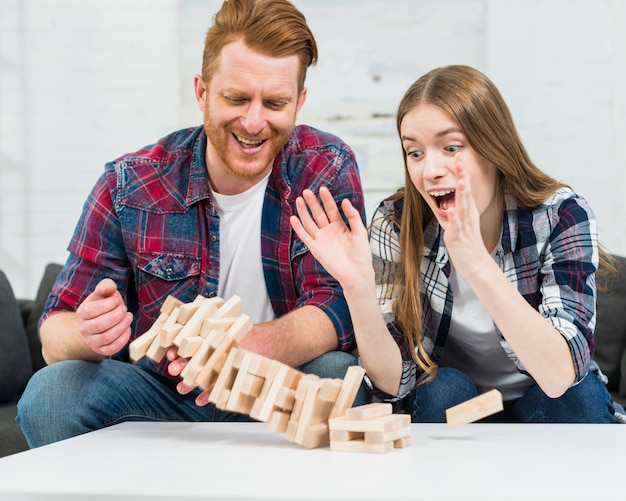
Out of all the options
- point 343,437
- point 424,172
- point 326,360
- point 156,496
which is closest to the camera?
point 156,496

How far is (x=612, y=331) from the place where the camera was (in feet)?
8.23

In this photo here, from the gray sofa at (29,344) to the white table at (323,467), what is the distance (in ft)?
3.68

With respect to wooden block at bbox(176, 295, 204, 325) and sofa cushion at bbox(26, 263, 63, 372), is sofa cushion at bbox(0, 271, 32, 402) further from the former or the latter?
wooden block at bbox(176, 295, 204, 325)

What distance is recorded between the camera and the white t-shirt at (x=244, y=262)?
2.03m

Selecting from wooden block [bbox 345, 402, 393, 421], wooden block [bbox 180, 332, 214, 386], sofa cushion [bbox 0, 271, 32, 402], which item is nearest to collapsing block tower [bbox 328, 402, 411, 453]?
wooden block [bbox 345, 402, 393, 421]

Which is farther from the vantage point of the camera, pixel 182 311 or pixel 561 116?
pixel 561 116

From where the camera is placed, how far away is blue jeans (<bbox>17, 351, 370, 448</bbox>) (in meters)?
1.68

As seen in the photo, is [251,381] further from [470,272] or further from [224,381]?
[470,272]

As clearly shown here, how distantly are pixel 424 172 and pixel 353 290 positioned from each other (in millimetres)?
316

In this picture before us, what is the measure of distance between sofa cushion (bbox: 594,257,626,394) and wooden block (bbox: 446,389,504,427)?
1.35 meters

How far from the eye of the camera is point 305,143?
216 centimetres

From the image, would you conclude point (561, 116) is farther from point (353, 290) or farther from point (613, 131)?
point (353, 290)

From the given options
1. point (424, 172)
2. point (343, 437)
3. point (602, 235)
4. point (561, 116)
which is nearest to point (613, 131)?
point (561, 116)

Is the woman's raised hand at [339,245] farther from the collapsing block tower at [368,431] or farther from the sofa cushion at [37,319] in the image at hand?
the sofa cushion at [37,319]
